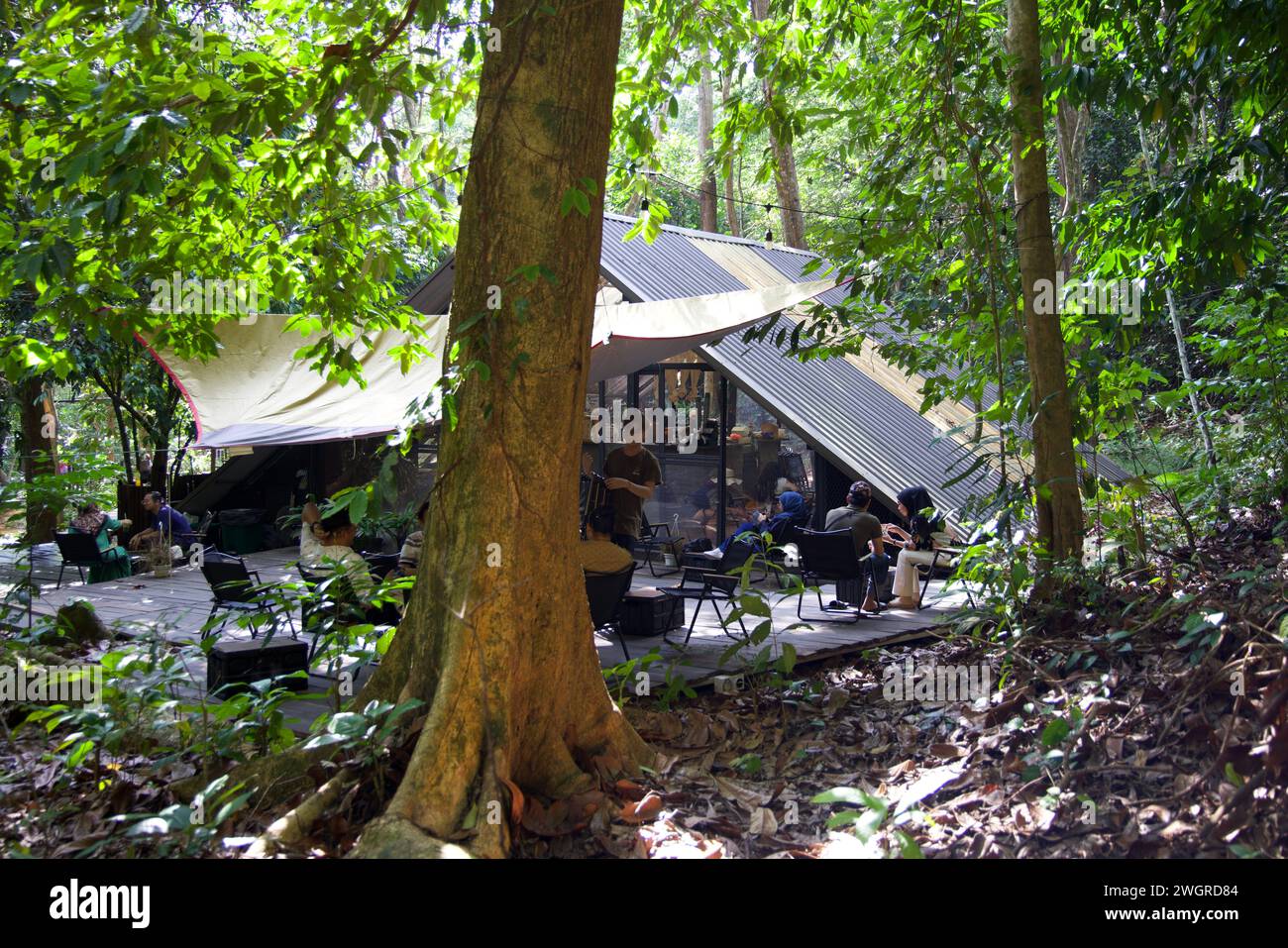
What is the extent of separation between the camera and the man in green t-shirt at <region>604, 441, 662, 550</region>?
9.02 meters

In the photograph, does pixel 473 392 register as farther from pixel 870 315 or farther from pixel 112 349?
pixel 112 349

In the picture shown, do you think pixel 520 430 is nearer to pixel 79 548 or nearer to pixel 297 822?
pixel 297 822

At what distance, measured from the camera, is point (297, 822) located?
3.59m

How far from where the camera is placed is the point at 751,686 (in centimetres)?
580

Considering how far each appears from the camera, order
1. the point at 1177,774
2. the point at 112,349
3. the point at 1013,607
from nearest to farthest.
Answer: the point at 1177,774 < the point at 1013,607 < the point at 112,349

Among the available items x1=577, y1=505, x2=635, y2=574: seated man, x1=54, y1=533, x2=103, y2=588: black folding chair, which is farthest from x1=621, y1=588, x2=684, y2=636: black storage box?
x1=54, y1=533, x2=103, y2=588: black folding chair

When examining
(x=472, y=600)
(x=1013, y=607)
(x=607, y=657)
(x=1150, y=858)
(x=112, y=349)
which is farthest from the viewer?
(x=112, y=349)

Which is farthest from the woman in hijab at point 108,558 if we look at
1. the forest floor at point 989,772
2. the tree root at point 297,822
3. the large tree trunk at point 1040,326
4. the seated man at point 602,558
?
the large tree trunk at point 1040,326

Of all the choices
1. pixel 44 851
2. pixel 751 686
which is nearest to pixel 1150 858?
pixel 751 686

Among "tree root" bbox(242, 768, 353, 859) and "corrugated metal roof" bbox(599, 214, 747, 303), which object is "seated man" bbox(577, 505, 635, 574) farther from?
"corrugated metal roof" bbox(599, 214, 747, 303)

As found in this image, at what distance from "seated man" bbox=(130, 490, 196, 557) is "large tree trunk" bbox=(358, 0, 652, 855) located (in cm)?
772

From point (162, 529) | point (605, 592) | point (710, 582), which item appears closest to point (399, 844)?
point (605, 592)

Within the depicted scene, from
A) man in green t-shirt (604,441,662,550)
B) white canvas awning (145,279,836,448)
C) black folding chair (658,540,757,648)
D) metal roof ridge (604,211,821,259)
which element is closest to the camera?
black folding chair (658,540,757,648)

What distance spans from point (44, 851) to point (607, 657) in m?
3.61
